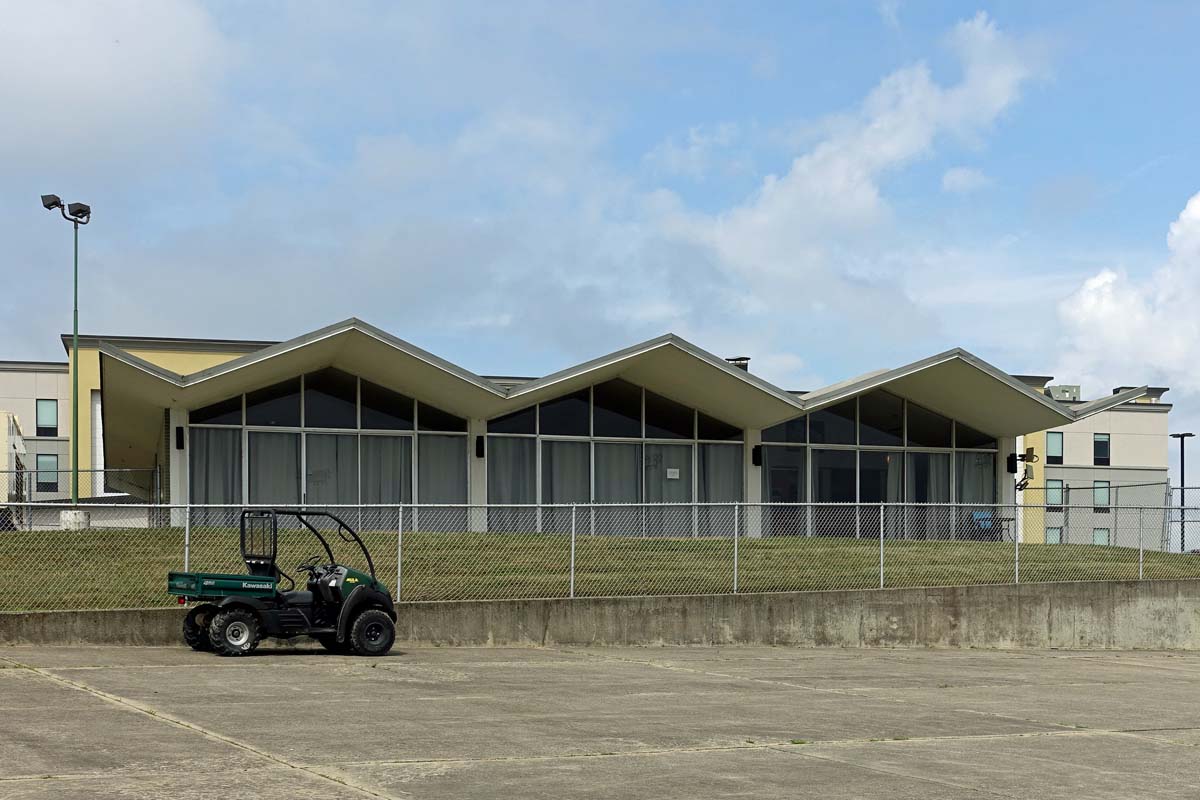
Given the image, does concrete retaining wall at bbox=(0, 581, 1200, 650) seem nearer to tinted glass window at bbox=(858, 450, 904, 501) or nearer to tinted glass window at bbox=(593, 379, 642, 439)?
tinted glass window at bbox=(858, 450, 904, 501)

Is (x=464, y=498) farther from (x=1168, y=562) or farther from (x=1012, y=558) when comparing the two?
(x=1168, y=562)

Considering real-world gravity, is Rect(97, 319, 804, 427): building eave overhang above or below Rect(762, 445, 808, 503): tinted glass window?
above

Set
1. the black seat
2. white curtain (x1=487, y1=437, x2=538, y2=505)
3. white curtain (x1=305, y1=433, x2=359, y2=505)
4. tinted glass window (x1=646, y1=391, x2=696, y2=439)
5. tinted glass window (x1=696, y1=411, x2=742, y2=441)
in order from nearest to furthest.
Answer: the black seat, white curtain (x1=305, y1=433, x2=359, y2=505), white curtain (x1=487, y1=437, x2=538, y2=505), tinted glass window (x1=646, y1=391, x2=696, y2=439), tinted glass window (x1=696, y1=411, x2=742, y2=441)

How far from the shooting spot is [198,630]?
15680 mm

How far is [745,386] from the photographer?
91.6 ft

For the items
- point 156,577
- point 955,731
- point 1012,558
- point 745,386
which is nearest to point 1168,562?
point 1012,558

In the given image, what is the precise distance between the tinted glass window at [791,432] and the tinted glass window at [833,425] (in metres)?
0.16

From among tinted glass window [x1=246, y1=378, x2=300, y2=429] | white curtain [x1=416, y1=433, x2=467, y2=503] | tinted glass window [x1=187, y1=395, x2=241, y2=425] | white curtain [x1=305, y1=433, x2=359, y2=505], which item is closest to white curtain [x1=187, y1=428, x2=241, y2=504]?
tinted glass window [x1=187, y1=395, x2=241, y2=425]

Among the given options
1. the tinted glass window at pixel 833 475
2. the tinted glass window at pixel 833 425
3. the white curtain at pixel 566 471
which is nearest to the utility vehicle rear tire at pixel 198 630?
the white curtain at pixel 566 471

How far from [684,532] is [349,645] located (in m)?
9.14

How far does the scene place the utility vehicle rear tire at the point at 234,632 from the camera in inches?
588

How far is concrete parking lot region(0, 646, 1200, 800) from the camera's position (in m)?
8.22

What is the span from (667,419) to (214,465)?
960 cm

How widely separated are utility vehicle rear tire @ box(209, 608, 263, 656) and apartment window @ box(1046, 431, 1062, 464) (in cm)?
6397
